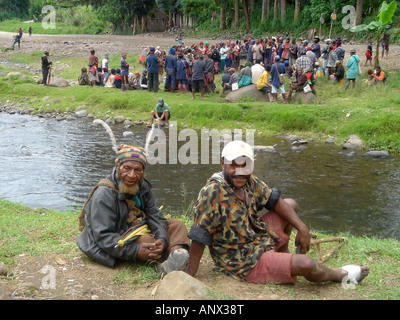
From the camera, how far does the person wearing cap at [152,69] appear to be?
58.0 ft

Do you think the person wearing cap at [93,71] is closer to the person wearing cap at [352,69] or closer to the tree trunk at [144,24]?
the person wearing cap at [352,69]

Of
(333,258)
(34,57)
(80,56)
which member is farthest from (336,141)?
(34,57)

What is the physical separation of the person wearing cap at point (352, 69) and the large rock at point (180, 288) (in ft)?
46.5

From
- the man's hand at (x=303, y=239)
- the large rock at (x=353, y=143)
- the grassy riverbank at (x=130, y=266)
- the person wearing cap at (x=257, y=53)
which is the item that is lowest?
the large rock at (x=353, y=143)

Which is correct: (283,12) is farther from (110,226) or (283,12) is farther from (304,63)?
(110,226)

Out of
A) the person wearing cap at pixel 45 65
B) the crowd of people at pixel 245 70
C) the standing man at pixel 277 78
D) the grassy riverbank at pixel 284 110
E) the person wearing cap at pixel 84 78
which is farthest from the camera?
the person wearing cap at pixel 84 78

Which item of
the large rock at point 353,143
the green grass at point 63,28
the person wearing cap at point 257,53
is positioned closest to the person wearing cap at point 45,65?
the person wearing cap at point 257,53

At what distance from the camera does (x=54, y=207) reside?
27.9ft

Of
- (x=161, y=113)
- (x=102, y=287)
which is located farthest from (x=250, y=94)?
(x=102, y=287)

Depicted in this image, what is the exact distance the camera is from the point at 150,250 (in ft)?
14.4

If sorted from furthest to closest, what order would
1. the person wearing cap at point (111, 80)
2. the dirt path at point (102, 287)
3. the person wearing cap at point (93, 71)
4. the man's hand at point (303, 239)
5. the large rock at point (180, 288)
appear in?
the person wearing cap at point (93, 71) < the person wearing cap at point (111, 80) < the man's hand at point (303, 239) < the dirt path at point (102, 287) < the large rock at point (180, 288)

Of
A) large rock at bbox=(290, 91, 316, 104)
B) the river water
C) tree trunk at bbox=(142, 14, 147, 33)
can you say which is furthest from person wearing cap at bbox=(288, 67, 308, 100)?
tree trunk at bbox=(142, 14, 147, 33)

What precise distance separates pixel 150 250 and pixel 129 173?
0.77m

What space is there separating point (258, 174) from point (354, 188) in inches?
87.4
